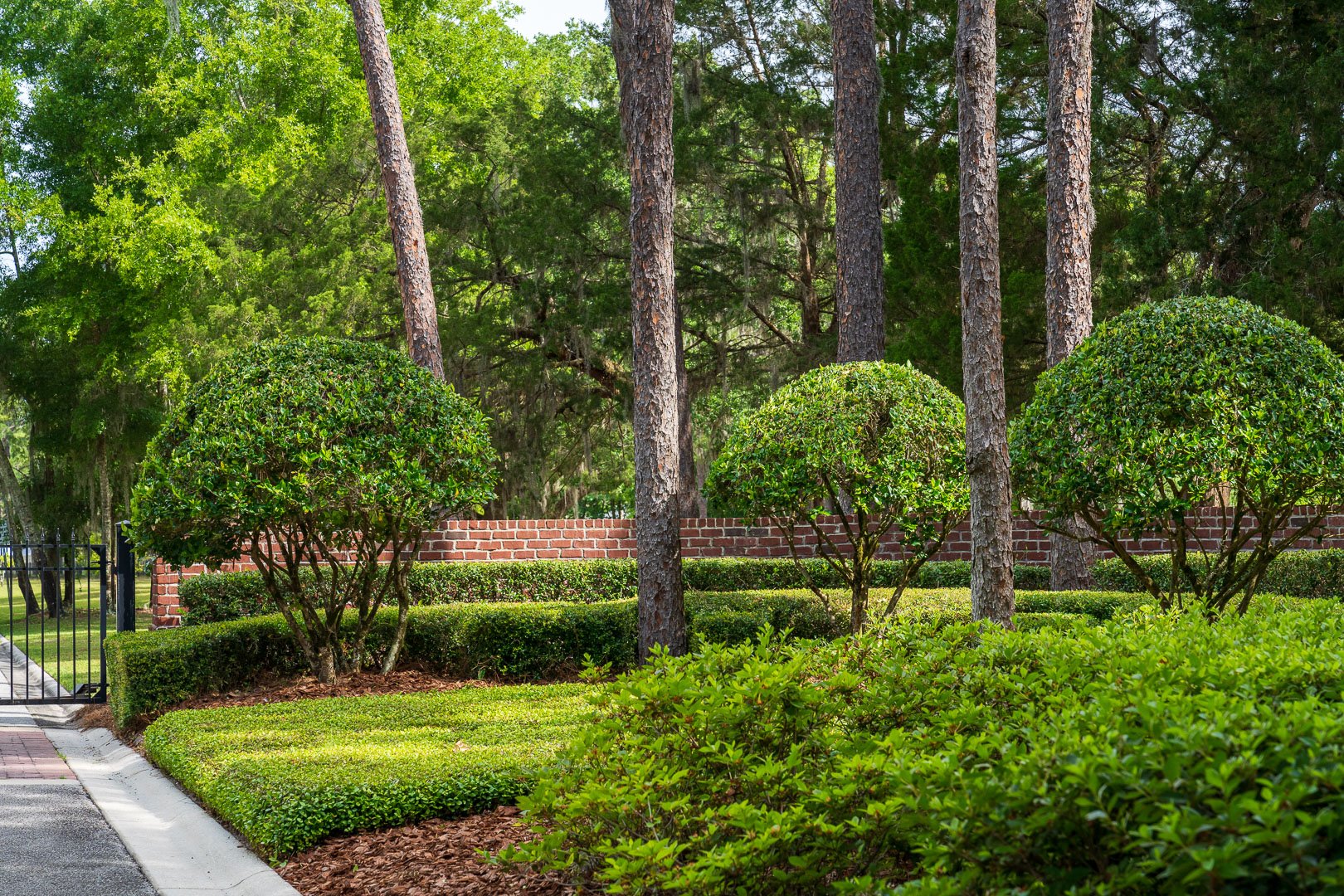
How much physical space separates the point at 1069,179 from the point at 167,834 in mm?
9666

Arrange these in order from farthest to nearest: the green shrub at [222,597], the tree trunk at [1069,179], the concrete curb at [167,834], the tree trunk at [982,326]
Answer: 1. the tree trunk at [1069,179]
2. the green shrub at [222,597]
3. the tree trunk at [982,326]
4. the concrete curb at [167,834]

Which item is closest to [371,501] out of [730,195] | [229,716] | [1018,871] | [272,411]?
[272,411]

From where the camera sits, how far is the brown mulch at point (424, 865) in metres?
4.46

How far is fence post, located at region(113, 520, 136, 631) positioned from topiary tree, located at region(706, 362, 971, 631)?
18.0ft

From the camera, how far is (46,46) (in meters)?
23.1

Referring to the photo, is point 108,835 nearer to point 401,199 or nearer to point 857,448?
point 857,448

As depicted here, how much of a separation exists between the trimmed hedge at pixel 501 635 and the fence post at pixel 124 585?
0.58 metres

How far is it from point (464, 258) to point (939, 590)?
13.5 metres

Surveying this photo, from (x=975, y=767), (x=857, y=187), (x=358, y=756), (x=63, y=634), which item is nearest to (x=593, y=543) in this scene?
(x=857, y=187)

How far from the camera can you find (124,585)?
10.2 m

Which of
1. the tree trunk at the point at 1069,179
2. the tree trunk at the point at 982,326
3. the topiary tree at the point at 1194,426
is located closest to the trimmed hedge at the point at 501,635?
the tree trunk at the point at 982,326

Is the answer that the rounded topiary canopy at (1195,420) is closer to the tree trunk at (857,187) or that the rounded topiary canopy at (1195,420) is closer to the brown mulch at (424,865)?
the brown mulch at (424,865)

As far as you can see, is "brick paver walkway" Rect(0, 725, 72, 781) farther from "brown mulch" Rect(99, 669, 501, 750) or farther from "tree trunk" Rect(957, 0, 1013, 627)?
"tree trunk" Rect(957, 0, 1013, 627)

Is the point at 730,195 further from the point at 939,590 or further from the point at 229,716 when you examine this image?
the point at 229,716
